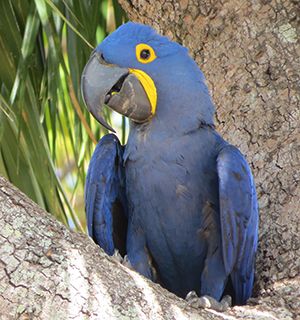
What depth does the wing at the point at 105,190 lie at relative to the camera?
123 inches

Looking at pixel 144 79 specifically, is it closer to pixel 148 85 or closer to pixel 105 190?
pixel 148 85

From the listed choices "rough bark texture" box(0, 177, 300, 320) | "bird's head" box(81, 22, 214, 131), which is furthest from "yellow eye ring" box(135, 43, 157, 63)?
"rough bark texture" box(0, 177, 300, 320)

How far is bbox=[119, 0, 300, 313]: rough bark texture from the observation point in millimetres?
3086

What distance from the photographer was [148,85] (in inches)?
121

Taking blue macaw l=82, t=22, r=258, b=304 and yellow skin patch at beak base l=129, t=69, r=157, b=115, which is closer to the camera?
blue macaw l=82, t=22, r=258, b=304

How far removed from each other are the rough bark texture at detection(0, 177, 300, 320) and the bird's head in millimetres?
887

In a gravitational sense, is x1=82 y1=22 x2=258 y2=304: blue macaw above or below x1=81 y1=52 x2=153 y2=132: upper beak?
below

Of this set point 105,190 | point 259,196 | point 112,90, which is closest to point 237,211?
point 259,196

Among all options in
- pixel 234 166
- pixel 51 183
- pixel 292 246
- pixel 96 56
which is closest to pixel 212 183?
pixel 234 166

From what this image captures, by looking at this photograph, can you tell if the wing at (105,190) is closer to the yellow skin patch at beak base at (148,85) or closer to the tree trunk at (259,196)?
the yellow skin patch at beak base at (148,85)

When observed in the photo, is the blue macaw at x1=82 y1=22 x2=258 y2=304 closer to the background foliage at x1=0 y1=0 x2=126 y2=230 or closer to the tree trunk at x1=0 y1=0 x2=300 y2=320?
the tree trunk at x1=0 y1=0 x2=300 y2=320

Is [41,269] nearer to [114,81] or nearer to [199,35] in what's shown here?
[114,81]

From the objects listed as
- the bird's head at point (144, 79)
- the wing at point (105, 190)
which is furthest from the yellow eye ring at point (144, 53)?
the wing at point (105, 190)

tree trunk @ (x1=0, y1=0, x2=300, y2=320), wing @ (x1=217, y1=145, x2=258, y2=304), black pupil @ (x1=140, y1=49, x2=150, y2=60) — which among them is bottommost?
wing @ (x1=217, y1=145, x2=258, y2=304)
